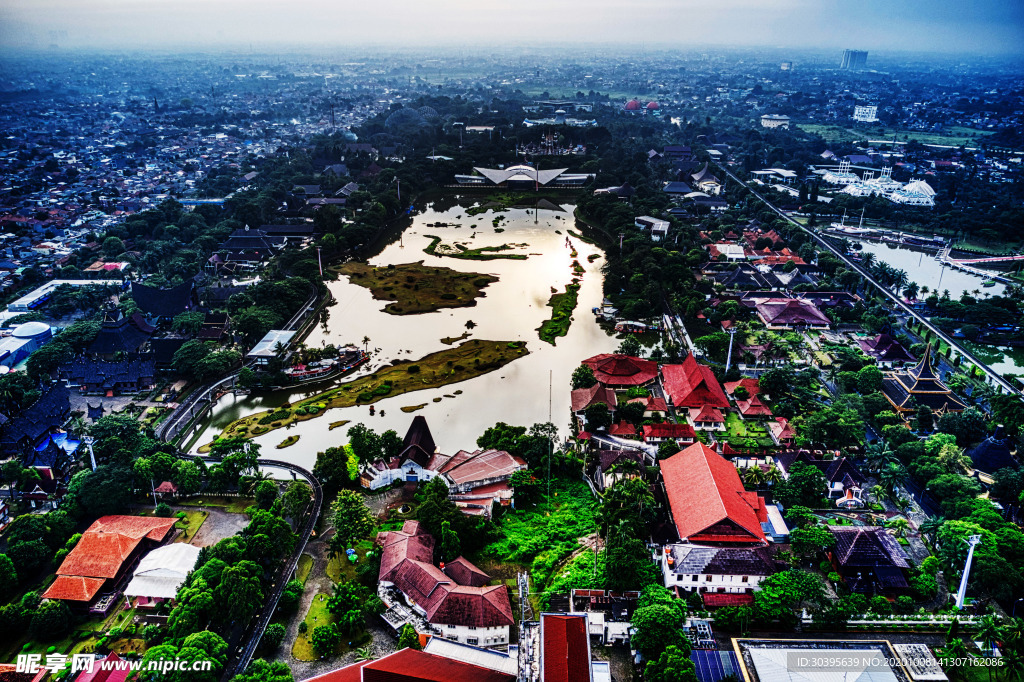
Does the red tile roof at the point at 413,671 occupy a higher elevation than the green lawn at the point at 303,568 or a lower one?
higher

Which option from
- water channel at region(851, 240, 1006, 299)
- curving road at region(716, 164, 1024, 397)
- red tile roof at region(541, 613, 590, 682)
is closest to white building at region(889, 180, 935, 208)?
water channel at region(851, 240, 1006, 299)

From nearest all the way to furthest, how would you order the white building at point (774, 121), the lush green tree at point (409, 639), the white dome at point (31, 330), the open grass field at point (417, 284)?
the lush green tree at point (409, 639)
the white dome at point (31, 330)
the open grass field at point (417, 284)
the white building at point (774, 121)

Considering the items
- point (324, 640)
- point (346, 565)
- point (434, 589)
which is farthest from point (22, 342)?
point (434, 589)

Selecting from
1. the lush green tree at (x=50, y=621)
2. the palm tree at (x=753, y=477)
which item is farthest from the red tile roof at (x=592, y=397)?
the lush green tree at (x=50, y=621)

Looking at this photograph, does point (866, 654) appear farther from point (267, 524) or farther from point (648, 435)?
point (267, 524)

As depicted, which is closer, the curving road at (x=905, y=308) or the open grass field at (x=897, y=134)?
the curving road at (x=905, y=308)

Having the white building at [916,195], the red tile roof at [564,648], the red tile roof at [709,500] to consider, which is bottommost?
the red tile roof at [564,648]

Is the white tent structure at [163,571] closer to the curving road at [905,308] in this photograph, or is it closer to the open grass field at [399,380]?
the open grass field at [399,380]
